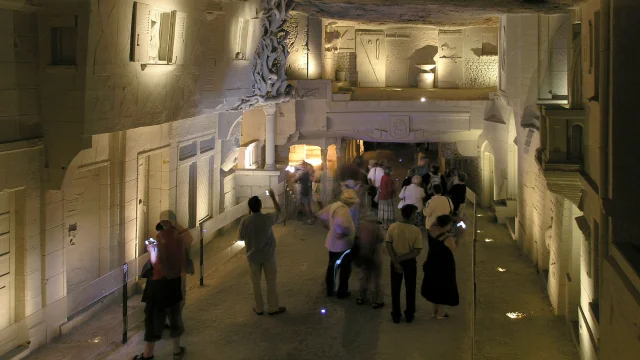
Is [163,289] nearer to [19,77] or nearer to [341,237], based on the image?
[341,237]

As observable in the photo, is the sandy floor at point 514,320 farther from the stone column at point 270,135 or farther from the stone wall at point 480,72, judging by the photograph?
the stone wall at point 480,72

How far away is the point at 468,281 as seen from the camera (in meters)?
9.71

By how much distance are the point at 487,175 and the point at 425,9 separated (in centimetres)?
446

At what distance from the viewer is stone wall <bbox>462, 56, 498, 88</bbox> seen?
2144cm

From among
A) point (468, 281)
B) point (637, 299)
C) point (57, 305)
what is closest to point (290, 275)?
point (468, 281)

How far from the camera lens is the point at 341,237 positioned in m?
8.46

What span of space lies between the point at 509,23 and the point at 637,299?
999 centimetres

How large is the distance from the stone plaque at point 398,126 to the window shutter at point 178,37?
28.4 feet

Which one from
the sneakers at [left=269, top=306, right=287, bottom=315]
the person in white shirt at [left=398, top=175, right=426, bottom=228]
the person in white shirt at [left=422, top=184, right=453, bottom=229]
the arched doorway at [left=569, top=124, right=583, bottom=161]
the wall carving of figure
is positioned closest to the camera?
the arched doorway at [left=569, top=124, right=583, bottom=161]

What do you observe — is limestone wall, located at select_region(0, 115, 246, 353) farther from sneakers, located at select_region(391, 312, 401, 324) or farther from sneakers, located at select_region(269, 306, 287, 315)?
sneakers, located at select_region(391, 312, 401, 324)

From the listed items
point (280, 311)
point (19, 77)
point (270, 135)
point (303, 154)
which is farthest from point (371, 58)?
point (19, 77)

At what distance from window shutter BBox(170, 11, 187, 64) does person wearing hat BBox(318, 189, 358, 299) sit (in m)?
2.99

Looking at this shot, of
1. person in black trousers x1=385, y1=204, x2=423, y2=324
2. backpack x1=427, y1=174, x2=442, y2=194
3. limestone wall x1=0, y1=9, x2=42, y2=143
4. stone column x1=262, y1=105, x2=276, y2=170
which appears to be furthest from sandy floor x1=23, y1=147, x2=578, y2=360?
stone column x1=262, y1=105, x2=276, y2=170

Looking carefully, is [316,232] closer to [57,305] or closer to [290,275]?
[290,275]
